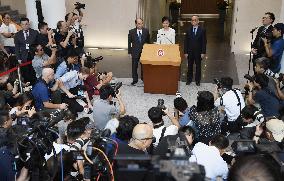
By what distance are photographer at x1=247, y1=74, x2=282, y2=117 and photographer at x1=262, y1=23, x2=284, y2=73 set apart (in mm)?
1765

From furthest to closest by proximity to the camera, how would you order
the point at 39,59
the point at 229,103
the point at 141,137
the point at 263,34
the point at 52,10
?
the point at 52,10, the point at 263,34, the point at 39,59, the point at 229,103, the point at 141,137

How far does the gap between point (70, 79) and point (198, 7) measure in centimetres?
1301

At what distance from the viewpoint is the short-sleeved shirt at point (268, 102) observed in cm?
542

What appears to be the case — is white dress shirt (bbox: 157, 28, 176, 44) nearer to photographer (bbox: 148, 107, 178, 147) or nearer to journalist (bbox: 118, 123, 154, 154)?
photographer (bbox: 148, 107, 178, 147)

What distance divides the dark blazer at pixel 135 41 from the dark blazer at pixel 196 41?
2.88 ft

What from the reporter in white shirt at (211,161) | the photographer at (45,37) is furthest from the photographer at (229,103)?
the photographer at (45,37)

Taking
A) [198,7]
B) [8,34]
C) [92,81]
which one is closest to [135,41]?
[92,81]

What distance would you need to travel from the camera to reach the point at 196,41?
25.3ft

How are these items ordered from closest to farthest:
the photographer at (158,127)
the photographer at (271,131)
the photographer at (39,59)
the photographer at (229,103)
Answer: the photographer at (271,131) → the photographer at (158,127) → the photographer at (229,103) → the photographer at (39,59)

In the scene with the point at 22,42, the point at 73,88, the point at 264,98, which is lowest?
the point at 73,88

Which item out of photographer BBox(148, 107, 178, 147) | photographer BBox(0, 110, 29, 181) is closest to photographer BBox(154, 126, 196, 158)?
photographer BBox(148, 107, 178, 147)

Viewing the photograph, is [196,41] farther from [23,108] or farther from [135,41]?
[23,108]

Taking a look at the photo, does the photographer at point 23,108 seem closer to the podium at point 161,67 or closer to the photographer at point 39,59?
the photographer at point 39,59

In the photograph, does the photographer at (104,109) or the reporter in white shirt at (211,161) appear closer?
the reporter in white shirt at (211,161)
